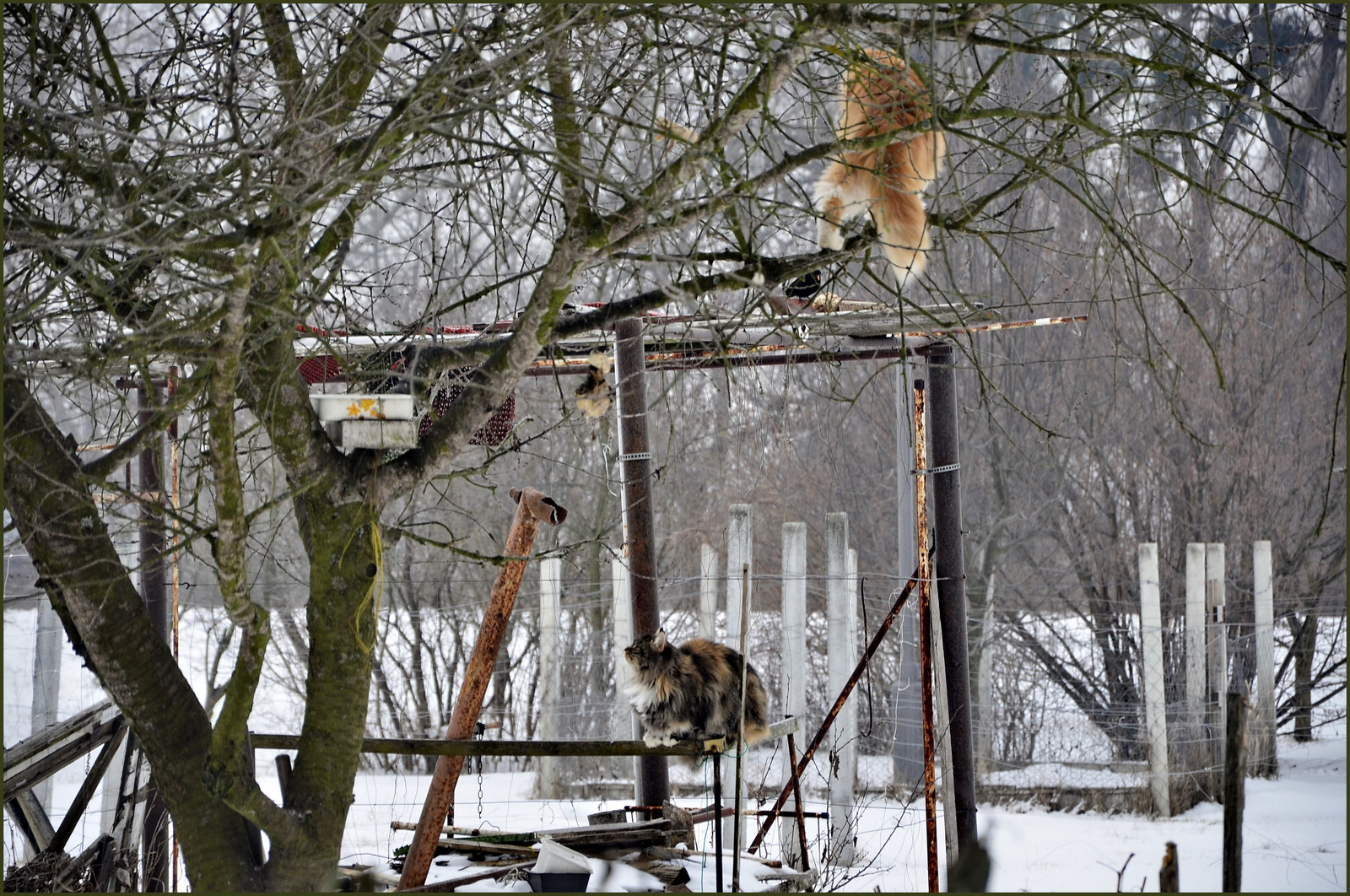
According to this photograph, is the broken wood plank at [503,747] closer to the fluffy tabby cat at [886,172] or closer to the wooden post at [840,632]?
the fluffy tabby cat at [886,172]

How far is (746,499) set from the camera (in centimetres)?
975

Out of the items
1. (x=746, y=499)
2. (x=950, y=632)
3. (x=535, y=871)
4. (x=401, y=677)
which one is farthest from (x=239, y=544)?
(x=401, y=677)

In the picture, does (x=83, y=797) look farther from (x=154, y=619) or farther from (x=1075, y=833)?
(x=1075, y=833)

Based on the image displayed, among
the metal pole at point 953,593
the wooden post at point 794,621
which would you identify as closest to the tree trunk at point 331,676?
the metal pole at point 953,593

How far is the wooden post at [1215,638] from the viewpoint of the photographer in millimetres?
7605

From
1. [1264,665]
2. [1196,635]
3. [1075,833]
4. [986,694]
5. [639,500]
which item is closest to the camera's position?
[639,500]

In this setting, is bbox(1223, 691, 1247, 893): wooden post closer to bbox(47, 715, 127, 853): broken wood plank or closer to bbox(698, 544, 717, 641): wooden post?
bbox(47, 715, 127, 853): broken wood plank

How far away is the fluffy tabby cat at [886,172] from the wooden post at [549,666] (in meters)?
4.54

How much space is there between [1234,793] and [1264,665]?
6.41 metres

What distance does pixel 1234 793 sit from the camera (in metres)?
2.27

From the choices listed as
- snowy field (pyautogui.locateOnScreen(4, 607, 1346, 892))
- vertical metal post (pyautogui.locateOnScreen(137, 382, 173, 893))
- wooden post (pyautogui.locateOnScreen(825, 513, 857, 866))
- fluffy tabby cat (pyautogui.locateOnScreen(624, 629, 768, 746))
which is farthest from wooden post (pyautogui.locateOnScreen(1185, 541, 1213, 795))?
vertical metal post (pyautogui.locateOnScreen(137, 382, 173, 893))

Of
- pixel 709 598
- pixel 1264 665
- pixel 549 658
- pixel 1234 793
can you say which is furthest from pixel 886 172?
pixel 1264 665

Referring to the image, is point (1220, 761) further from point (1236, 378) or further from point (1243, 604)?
point (1236, 378)

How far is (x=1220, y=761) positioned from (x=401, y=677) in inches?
285
